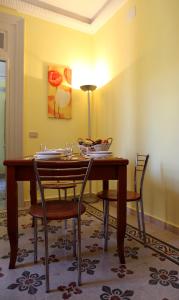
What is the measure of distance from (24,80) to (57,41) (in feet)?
2.85

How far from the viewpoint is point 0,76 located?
3.19 meters

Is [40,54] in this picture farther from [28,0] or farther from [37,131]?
[37,131]

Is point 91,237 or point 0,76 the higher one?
point 0,76

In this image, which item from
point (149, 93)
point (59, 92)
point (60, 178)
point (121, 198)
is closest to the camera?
point (60, 178)

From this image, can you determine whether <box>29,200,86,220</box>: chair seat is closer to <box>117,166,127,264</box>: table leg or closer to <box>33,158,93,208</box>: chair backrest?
<box>33,158,93,208</box>: chair backrest

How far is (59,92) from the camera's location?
359cm

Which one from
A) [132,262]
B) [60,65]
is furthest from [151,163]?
[60,65]

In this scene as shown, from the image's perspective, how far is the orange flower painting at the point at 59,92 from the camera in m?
3.53

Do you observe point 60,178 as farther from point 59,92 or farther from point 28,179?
point 59,92

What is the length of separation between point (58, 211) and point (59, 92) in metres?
2.40

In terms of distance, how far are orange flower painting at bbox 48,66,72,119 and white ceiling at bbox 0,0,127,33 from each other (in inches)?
29.2

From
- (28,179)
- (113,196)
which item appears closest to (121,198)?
(113,196)

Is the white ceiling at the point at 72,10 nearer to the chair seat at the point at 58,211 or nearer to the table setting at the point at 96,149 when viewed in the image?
the table setting at the point at 96,149

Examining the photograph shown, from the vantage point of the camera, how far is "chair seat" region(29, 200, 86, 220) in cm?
151
